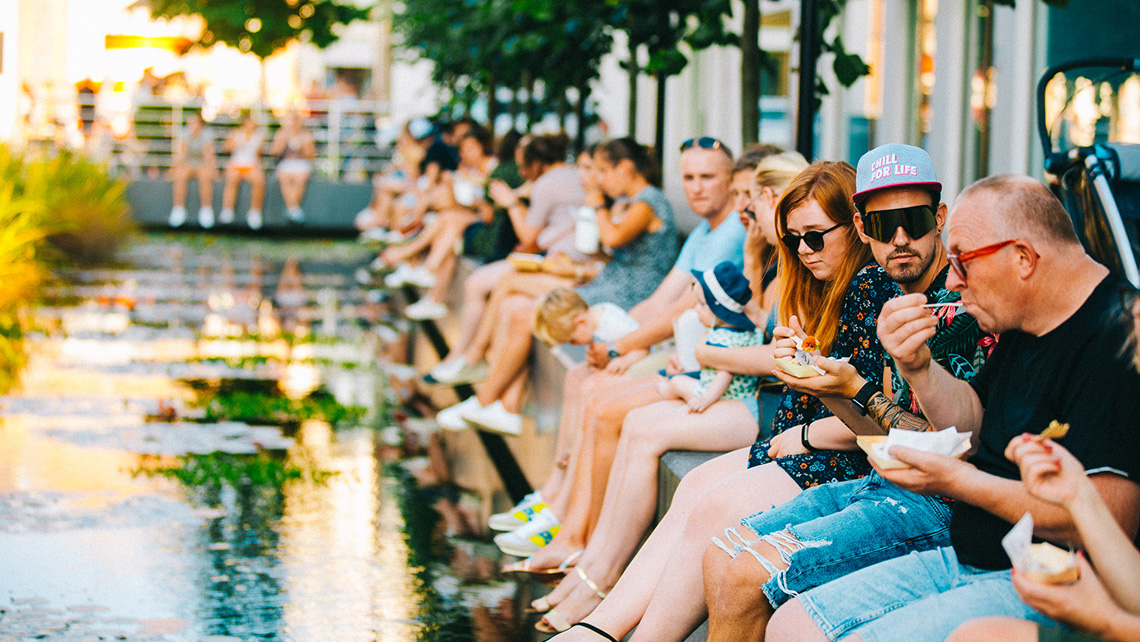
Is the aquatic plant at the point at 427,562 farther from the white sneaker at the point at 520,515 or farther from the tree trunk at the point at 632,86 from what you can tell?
the tree trunk at the point at 632,86

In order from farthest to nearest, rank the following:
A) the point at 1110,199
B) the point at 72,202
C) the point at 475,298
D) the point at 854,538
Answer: the point at 72,202, the point at 475,298, the point at 1110,199, the point at 854,538

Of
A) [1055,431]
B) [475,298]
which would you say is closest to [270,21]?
[475,298]

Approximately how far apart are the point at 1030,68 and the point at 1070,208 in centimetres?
311

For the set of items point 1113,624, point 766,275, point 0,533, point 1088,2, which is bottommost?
point 0,533

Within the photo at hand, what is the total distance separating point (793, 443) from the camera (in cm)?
373

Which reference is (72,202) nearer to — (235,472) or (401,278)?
(401,278)

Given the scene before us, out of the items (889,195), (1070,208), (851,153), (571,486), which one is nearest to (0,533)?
(571,486)

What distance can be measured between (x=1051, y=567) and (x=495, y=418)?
5341mm

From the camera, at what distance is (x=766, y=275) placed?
4777mm

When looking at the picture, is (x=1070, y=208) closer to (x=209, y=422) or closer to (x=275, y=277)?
(x=209, y=422)

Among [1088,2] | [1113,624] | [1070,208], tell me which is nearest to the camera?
[1113,624]

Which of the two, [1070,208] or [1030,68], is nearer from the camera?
[1070,208]

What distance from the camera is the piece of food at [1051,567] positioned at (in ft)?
7.36

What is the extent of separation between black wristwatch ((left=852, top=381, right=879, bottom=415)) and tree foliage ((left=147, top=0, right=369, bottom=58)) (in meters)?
21.5
